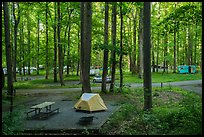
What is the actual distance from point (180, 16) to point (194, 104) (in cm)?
290

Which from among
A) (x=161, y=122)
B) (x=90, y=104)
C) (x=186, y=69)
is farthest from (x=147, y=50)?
(x=186, y=69)

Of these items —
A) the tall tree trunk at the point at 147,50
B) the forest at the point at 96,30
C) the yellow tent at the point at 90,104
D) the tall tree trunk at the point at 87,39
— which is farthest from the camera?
the tall tree trunk at the point at 87,39

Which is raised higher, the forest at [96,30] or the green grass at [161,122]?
the forest at [96,30]

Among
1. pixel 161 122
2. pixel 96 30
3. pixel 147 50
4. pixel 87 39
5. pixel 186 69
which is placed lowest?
pixel 161 122

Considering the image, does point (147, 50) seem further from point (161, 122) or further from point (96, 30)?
point (96, 30)

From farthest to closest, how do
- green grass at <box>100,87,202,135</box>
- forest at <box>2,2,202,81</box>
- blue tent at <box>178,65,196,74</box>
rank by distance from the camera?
blue tent at <box>178,65,196,74</box>
forest at <box>2,2,202,81</box>
green grass at <box>100,87,202,135</box>

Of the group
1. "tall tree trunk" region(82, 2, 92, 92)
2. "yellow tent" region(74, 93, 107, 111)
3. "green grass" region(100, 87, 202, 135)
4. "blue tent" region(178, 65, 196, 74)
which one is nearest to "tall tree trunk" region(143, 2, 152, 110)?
"green grass" region(100, 87, 202, 135)

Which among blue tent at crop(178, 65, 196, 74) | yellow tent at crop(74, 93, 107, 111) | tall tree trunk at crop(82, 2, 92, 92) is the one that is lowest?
yellow tent at crop(74, 93, 107, 111)

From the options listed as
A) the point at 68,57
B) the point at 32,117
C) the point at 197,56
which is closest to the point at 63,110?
the point at 32,117

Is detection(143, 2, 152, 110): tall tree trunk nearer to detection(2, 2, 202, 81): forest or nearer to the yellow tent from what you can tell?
detection(2, 2, 202, 81): forest

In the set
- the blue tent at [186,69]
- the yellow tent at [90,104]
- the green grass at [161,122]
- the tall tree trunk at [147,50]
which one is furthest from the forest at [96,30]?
the yellow tent at [90,104]

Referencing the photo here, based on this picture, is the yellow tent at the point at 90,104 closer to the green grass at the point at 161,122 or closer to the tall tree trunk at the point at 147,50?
the green grass at the point at 161,122

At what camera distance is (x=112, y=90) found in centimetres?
1902

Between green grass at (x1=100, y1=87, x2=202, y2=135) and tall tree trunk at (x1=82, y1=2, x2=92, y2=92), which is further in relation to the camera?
tall tree trunk at (x1=82, y1=2, x2=92, y2=92)
